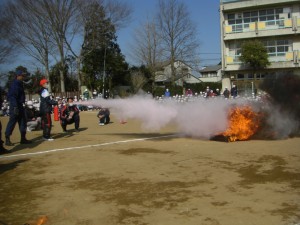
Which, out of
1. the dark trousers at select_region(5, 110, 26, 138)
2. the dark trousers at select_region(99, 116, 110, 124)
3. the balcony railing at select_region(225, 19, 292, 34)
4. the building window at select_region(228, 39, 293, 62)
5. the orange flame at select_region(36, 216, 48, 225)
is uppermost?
the balcony railing at select_region(225, 19, 292, 34)

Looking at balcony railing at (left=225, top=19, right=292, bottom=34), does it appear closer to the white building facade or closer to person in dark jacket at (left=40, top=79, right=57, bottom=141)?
the white building facade

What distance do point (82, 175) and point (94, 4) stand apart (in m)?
31.2

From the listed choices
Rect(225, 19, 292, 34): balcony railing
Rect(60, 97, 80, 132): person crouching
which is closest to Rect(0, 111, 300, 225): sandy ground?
Rect(60, 97, 80, 132): person crouching

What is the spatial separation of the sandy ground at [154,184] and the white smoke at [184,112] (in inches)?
33.8

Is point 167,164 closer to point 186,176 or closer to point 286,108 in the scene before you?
point 186,176

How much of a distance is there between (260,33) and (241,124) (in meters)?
31.9

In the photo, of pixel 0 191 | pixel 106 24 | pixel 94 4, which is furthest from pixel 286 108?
pixel 106 24

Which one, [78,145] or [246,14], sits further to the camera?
[246,14]

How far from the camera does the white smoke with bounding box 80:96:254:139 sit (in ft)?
33.8

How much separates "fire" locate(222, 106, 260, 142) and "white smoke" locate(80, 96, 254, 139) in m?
0.20

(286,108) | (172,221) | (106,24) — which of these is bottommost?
(172,221)

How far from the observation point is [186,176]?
20.3 ft

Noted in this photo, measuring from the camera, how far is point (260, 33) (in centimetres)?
3897

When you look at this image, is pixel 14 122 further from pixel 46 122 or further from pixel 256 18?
pixel 256 18
